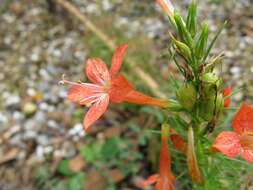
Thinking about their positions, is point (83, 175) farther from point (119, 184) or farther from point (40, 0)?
point (40, 0)

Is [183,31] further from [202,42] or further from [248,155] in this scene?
[248,155]

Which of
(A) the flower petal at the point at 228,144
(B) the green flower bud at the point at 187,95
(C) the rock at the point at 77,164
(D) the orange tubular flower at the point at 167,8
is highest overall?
(D) the orange tubular flower at the point at 167,8

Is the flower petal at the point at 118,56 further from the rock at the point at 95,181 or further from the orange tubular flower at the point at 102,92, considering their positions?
the rock at the point at 95,181

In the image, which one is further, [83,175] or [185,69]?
[83,175]

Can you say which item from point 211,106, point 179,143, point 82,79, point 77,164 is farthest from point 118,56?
point 82,79

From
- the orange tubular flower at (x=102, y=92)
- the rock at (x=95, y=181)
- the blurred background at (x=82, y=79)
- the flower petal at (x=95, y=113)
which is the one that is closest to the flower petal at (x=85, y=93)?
the orange tubular flower at (x=102, y=92)

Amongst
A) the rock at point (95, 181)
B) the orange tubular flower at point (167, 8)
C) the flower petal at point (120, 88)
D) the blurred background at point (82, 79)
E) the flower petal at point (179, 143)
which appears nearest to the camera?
the flower petal at point (120, 88)

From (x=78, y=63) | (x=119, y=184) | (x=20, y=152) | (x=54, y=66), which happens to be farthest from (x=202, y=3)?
(x=20, y=152)

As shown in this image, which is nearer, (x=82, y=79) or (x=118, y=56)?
(x=118, y=56)
